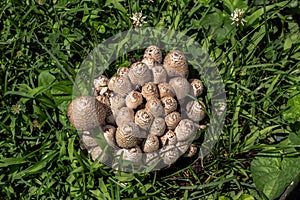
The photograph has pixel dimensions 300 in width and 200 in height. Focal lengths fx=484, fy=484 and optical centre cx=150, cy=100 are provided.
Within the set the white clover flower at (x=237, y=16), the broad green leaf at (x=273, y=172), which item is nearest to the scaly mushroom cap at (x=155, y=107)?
the broad green leaf at (x=273, y=172)

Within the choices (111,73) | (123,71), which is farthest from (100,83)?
(111,73)

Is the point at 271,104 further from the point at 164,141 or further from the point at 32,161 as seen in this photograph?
the point at 32,161

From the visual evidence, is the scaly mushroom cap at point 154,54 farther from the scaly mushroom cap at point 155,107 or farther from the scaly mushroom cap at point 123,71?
the scaly mushroom cap at point 155,107

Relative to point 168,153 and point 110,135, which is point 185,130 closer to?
point 168,153

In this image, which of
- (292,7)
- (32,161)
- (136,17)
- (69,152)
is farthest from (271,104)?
(32,161)

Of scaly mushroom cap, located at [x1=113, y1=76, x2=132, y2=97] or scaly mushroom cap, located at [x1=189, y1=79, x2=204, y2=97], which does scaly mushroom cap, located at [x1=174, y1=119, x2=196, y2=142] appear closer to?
scaly mushroom cap, located at [x1=189, y1=79, x2=204, y2=97]

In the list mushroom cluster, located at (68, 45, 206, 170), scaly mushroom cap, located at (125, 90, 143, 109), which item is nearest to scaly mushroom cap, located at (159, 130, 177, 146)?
mushroom cluster, located at (68, 45, 206, 170)
